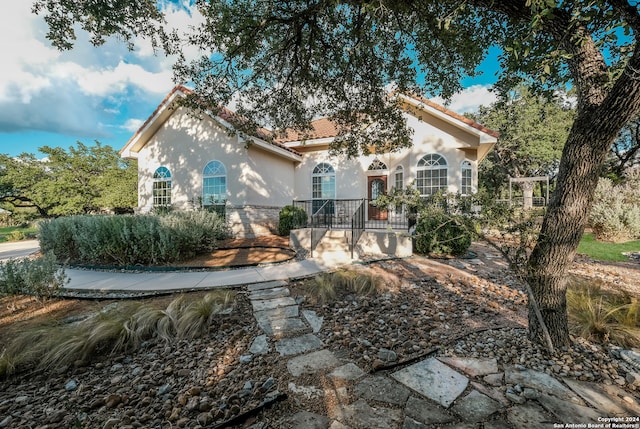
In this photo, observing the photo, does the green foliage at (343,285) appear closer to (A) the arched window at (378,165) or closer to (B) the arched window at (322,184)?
(B) the arched window at (322,184)

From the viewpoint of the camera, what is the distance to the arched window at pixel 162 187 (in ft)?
40.5

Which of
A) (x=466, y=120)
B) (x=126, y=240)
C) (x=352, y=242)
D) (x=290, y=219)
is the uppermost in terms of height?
(x=466, y=120)

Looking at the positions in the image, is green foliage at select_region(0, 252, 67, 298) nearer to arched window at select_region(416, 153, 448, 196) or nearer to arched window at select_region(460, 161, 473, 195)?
arched window at select_region(416, 153, 448, 196)

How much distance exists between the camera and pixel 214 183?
37.4ft

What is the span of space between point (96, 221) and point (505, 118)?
2434 cm

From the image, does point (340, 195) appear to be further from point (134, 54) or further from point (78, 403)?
point (78, 403)

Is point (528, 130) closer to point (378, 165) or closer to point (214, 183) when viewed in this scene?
point (378, 165)

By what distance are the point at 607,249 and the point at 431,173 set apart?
580cm

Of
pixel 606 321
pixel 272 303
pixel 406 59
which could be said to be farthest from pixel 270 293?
pixel 406 59

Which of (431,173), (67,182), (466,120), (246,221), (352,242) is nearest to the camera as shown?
(352,242)

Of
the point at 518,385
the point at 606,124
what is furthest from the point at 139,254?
the point at 606,124

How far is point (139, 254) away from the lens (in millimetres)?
6359

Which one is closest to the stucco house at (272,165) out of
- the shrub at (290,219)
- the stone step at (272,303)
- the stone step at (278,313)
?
the shrub at (290,219)

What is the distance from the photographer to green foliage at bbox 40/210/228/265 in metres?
6.38
